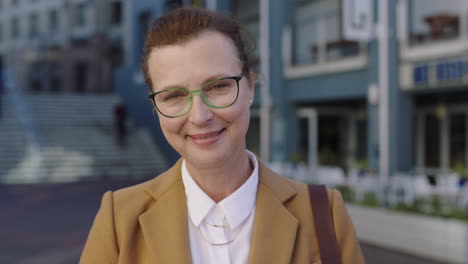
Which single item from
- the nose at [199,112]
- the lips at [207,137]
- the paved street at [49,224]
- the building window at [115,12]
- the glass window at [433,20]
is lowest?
the paved street at [49,224]

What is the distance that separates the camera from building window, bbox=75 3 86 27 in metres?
31.9

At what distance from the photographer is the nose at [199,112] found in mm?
1314

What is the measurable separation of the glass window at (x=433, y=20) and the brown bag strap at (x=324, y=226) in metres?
11.1

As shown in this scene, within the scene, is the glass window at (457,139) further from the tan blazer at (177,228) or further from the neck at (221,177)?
the neck at (221,177)

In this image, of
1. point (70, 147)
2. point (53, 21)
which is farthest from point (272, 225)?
point (53, 21)

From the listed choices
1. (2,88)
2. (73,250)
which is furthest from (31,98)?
(73,250)

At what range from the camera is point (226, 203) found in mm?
1420

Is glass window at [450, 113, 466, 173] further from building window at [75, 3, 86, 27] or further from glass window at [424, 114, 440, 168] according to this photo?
building window at [75, 3, 86, 27]

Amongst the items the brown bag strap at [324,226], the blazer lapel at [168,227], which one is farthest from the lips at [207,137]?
the brown bag strap at [324,226]

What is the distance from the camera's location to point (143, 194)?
152cm

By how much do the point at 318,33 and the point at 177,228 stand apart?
51.1 ft

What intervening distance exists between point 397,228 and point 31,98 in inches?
719

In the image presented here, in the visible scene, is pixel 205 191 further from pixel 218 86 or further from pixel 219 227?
pixel 218 86

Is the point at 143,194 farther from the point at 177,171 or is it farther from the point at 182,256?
the point at 182,256
